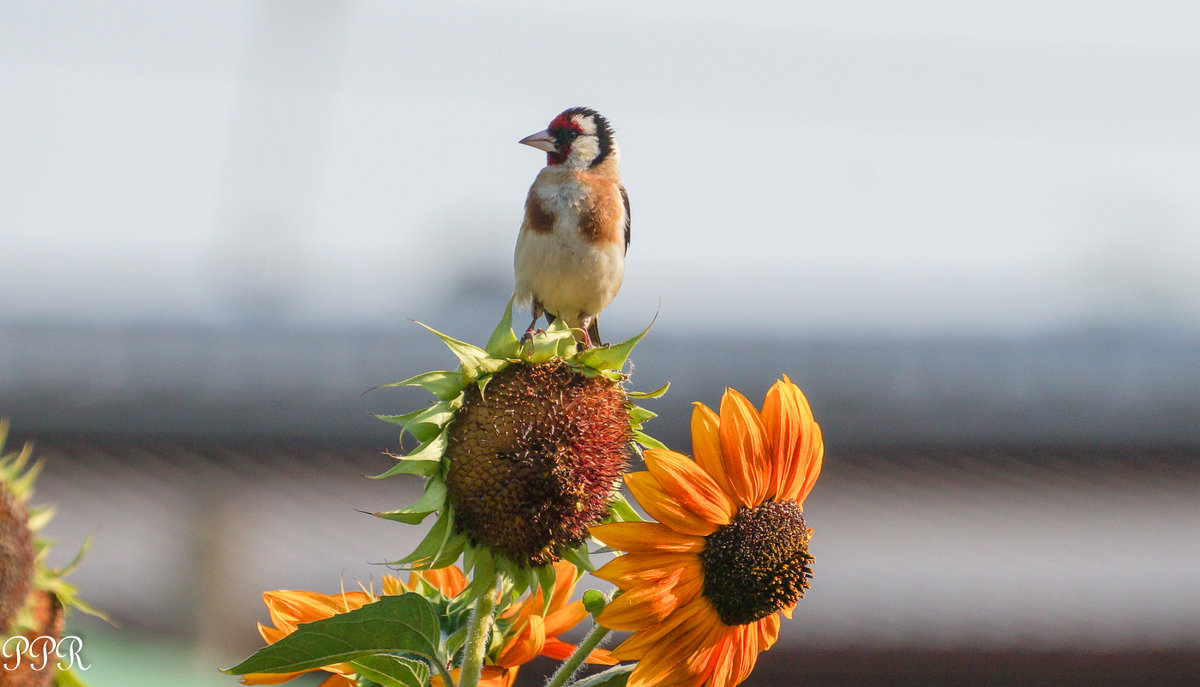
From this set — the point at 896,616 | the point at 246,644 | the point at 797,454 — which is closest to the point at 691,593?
the point at 797,454

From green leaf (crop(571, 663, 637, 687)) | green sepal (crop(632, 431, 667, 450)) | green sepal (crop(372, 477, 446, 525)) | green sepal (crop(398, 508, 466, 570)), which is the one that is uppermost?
green sepal (crop(632, 431, 667, 450))

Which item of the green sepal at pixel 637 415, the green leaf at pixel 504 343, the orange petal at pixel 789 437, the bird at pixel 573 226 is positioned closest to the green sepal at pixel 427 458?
the green leaf at pixel 504 343

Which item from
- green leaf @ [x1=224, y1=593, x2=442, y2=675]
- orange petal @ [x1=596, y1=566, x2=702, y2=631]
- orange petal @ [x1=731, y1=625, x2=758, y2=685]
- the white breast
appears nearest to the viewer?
green leaf @ [x1=224, y1=593, x2=442, y2=675]

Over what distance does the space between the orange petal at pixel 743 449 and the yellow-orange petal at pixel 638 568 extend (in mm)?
95

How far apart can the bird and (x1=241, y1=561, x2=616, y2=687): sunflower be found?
117 centimetres

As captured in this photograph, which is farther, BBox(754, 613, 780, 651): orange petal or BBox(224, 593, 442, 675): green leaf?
BBox(754, 613, 780, 651): orange petal

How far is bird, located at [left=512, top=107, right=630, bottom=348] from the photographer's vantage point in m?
2.54

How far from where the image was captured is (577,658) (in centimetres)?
113

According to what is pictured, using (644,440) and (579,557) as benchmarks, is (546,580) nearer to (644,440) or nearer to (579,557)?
(579,557)

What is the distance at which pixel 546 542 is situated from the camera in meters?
1.22

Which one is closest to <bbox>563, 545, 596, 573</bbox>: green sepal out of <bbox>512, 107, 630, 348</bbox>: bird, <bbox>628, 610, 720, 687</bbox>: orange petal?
<bbox>628, 610, 720, 687</bbox>: orange petal

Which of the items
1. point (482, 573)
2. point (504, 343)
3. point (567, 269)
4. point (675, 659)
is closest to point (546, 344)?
point (504, 343)

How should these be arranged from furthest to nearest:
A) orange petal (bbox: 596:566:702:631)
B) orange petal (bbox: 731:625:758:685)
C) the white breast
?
1. the white breast
2. orange petal (bbox: 731:625:758:685)
3. orange petal (bbox: 596:566:702:631)

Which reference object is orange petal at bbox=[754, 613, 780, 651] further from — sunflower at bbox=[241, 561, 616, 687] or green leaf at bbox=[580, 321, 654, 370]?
green leaf at bbox=[580, 321, 654, 370]
